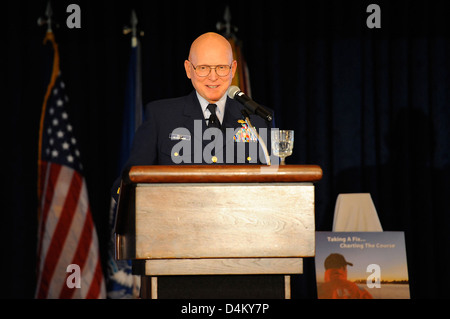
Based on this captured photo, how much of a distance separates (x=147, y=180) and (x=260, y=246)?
0.34 m

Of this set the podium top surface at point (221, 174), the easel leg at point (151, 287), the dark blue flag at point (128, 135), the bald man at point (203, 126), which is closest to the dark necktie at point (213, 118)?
the bald man at point (203, 126)

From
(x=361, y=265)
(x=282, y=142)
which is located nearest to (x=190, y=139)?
(x=282, y=142)

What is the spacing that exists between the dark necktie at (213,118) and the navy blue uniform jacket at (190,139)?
0.06 metres

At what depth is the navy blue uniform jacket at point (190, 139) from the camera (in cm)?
217

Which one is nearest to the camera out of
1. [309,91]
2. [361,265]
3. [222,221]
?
[222,221]

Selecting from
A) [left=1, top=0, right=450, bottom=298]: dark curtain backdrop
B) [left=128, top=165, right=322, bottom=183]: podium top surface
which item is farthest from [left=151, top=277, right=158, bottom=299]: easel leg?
[left=1, top=0, right=450, bottom=298]: dark curtain backdrop

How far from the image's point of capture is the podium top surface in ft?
5.34

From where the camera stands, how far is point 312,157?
5.01 meters

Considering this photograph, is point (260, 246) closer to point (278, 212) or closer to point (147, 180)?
point (278, 212)

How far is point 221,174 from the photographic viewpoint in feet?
5.40

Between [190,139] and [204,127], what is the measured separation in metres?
0.07

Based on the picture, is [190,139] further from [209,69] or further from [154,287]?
[154,287]

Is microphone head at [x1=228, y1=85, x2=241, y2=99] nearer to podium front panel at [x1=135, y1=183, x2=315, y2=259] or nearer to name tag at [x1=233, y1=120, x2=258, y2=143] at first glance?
name tag at [x1=233, y1=120, x2=258, y2=143]
